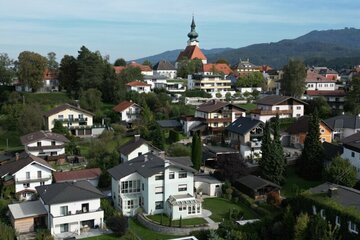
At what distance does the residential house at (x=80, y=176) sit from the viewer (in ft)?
107

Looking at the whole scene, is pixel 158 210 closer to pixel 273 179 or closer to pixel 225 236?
pixel 225 236

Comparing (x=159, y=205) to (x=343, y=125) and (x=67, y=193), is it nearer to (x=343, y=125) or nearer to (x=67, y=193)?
(x=67, y=193)

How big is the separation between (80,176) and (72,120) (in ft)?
57.4

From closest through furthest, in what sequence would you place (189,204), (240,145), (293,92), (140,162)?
(189,204), (140,162), (240,145), (293,92)

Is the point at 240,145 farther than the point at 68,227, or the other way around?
the point at 240,145

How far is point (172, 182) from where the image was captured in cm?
2912

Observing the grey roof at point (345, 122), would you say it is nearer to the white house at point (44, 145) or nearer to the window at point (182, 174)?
the window at point (182, 174)

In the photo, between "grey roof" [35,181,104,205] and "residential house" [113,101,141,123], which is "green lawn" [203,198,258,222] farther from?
"residential house" [113,101,141,123]

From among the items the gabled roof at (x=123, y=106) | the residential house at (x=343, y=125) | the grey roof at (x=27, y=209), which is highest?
the gabled roof at (x=123, y=106)

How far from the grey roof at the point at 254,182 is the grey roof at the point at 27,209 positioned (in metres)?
13.8

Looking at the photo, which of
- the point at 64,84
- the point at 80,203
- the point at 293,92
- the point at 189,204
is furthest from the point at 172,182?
the point at 64,84

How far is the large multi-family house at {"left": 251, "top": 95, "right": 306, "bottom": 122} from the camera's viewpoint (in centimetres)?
5000

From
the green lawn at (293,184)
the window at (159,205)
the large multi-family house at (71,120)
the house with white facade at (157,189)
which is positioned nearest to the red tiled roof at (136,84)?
the large multi-family house at (71,120)

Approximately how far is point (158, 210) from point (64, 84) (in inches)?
1597
